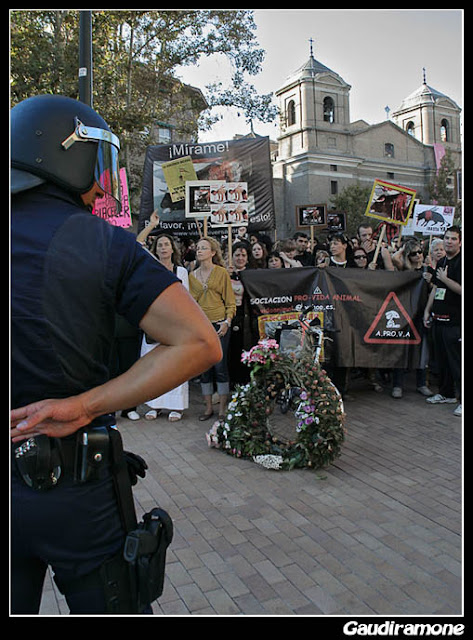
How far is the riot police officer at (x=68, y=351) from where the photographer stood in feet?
4.91

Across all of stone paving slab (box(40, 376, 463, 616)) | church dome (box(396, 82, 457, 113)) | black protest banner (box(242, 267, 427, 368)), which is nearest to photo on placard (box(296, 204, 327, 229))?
black protest banner (box(242, 267, 427, 368))

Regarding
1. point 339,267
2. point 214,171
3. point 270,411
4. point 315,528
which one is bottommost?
point 315,528

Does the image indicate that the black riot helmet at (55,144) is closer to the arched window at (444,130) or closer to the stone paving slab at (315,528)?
the stone paving slab at (315,528)

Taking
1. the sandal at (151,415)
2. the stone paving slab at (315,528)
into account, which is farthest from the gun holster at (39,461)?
the sandal at (151,415)

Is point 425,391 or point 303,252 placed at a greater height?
point 303,252

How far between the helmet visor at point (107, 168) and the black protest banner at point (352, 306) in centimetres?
528

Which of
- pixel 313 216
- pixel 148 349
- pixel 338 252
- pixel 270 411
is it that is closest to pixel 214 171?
pixel 313 216

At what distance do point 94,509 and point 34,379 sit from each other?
1.38 ft

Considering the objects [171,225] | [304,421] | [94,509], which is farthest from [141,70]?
[94,509]

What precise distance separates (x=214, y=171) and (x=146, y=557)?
9955 mm

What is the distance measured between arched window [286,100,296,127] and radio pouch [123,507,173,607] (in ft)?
175

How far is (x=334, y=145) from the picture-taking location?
51188 millimetres

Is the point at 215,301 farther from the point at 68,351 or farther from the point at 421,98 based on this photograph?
the point at 421,98
